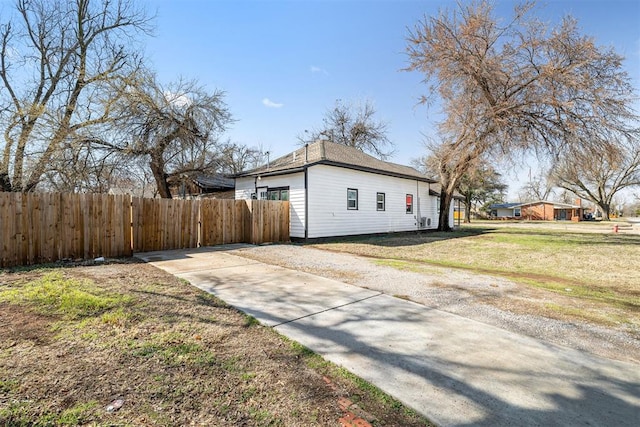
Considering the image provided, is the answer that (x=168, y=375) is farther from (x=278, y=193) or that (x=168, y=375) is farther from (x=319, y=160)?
(x=278, y=193)

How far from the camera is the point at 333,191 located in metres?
13.5

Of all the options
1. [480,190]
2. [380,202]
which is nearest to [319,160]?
[380,202]

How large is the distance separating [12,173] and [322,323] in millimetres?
16547

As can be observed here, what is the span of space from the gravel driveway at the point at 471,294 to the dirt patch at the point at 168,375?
2334 mm

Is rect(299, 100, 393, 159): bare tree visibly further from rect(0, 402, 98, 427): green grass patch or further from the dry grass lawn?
rect(0, 402, 98, 427): green grass patch

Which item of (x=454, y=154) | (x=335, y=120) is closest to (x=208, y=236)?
(x=454, y=154)

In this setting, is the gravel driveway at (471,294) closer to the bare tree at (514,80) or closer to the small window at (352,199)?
the small window at (352,199)

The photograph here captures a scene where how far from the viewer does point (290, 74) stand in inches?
524

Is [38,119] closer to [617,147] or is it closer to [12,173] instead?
[12,173]

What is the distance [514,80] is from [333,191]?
1053 centimetres

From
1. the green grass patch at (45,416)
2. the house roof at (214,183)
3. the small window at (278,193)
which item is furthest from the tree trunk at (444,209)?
the green grass patch at (45,416)

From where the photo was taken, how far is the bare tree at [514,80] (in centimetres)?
1240

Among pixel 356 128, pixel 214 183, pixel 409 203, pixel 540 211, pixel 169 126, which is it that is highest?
pixel 356 128

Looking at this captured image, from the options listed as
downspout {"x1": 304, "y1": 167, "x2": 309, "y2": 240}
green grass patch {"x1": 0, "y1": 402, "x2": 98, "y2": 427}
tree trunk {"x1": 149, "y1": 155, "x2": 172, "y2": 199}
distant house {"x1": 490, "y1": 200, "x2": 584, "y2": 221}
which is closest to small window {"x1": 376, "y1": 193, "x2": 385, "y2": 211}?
downspout {"x1": 304, "y1": 167, "x2": 309, "y2": 240}
